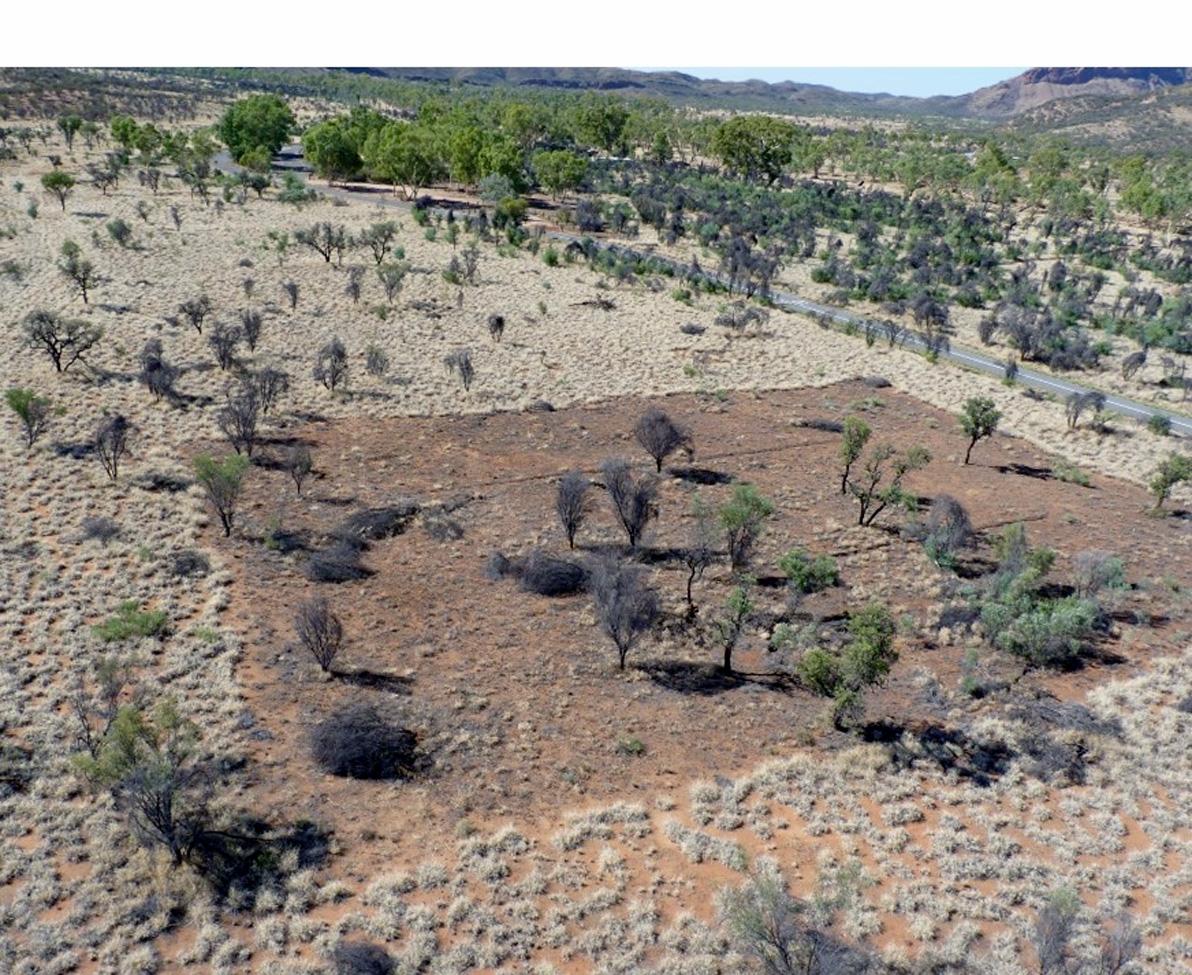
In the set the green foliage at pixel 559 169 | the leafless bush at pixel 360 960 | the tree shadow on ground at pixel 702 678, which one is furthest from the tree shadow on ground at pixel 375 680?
the green foliage at pixel 559 169

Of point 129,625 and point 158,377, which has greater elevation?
point 158,377

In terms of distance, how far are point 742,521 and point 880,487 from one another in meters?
10.4

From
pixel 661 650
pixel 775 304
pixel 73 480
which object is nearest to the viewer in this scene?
pixel 661 650

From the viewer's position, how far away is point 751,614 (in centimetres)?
2494

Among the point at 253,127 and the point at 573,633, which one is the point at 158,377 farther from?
the point at 253,127

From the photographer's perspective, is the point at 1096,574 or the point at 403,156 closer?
the point at 1096,574

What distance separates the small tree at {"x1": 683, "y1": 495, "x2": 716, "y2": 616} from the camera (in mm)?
25750

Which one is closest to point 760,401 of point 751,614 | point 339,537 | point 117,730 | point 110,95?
point 751,614

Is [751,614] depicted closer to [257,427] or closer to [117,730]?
[117,730]

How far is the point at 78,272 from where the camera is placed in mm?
49344

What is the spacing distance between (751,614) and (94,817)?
17266 mm

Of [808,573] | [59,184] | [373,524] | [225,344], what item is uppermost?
[59,184]

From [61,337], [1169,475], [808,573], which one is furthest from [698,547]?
[61,337]

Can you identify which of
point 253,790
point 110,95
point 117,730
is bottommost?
point 253,790
